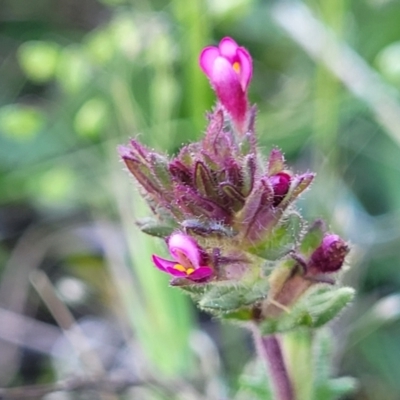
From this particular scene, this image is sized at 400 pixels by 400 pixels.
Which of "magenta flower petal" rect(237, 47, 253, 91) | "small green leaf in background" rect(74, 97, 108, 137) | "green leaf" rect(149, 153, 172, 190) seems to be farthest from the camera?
"small green leaf in background" rect(74, 97, 108, 137)

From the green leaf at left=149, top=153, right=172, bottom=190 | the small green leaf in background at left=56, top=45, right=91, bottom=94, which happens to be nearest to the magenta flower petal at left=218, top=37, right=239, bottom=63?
the green leaf at left=149, top=153, right=172, bottom=190

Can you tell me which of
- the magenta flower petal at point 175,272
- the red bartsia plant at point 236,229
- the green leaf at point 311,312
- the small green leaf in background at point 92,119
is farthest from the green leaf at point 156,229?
the small green leaf in background at point 92,119

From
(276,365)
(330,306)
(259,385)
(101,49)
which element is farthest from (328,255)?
(101,49)

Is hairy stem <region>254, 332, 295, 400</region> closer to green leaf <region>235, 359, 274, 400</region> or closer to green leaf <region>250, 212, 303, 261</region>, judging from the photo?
green leaf <region>235, 359, 274, 400</region>

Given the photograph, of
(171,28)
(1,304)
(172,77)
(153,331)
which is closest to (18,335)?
(1,304)

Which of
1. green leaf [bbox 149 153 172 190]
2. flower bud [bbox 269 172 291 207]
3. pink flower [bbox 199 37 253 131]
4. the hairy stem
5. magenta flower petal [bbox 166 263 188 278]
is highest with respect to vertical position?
pink flower [bbox 199 37 253 131]

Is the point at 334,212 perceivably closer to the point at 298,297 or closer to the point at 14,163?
the point at 298,297
